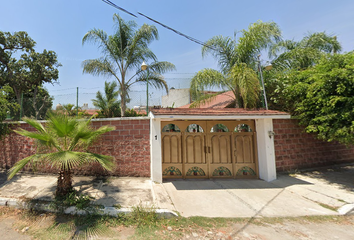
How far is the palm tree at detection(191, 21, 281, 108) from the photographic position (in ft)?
24.0

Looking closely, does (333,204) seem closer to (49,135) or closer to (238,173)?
(238,173)

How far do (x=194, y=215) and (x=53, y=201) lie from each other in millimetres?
3335

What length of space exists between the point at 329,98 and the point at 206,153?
4.42 meters

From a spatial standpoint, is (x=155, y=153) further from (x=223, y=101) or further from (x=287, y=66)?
(x=287, y=66)

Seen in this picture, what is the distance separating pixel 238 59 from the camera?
7.96 meters

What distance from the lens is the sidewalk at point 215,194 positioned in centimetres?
402

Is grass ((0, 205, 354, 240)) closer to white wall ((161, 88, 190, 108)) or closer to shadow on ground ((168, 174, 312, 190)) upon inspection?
shadow on ground ((168, 174, 312, 190))

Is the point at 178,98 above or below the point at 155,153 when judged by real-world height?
above

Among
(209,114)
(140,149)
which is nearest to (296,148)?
(209,114)

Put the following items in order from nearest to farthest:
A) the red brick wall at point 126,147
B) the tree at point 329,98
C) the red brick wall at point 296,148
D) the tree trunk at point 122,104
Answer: the tree at point 329,98 → the red brick wall at point 126,147 → the red brick wall at point 296,148 → the tree trunk at point 122,104

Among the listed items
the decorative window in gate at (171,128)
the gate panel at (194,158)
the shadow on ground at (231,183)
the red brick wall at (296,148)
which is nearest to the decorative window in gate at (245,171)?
the shadow on ground at (231,183)

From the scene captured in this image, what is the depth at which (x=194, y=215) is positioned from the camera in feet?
12.2

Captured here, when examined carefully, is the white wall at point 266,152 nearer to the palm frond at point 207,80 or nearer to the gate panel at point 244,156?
the gate panel at point 244,156

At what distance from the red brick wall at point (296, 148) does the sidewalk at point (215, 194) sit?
793 millimetres
